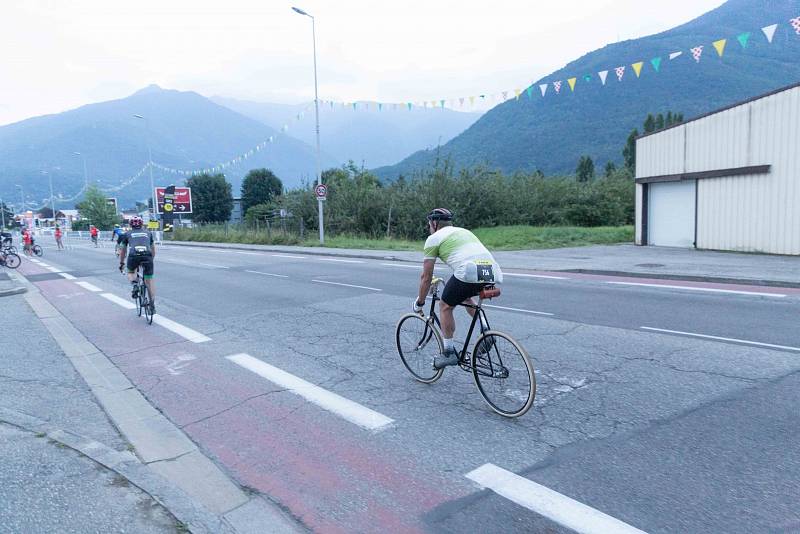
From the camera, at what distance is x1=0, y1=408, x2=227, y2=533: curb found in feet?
10.7

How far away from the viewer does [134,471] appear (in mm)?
3865

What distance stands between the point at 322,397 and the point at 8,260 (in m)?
25.0

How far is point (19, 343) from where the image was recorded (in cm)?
814

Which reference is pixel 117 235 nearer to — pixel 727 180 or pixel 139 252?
pixel 139 252

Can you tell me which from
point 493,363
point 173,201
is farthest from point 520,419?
point 173,201

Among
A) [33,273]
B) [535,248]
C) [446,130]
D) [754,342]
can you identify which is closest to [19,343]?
[754,342]

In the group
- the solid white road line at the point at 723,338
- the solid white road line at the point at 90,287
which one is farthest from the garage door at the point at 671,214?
the solid white road line at the point at 90,287

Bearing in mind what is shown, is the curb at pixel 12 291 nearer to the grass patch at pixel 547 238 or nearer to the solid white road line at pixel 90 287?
the solid white road line at pixel 90 287

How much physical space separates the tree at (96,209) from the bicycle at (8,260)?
81.6 meters

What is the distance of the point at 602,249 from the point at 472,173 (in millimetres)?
13889

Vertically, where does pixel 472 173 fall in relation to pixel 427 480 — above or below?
above

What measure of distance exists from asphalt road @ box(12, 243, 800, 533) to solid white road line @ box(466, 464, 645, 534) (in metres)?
0.02

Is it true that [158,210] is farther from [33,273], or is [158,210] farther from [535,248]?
[535,248]

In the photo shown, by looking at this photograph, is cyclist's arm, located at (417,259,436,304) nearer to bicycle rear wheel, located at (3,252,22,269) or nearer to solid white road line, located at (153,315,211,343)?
solid white road line, located at (153,315,211,343)
